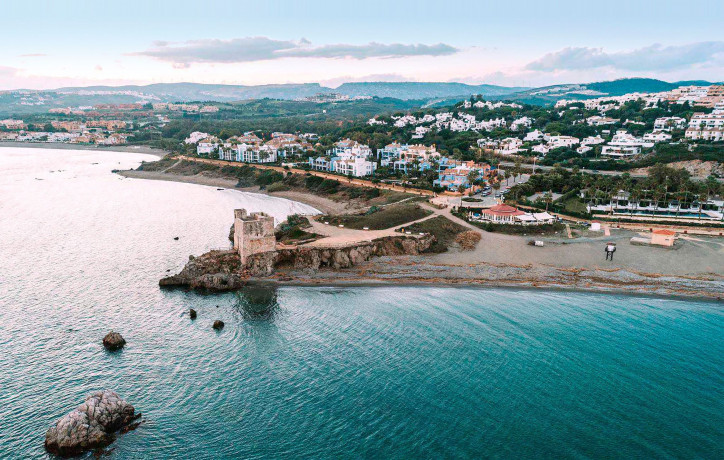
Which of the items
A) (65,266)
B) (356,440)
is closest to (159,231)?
(65,266)

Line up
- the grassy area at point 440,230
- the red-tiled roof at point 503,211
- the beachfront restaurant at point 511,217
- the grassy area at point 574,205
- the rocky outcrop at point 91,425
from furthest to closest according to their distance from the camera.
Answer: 1. the grassy area at point 574,205
2. the red-tiled roof at point 503,211
3. the beachfront restaurant at point 511,217
4. the grassy area at point 440,230
5. the rocky outcrop at point 91,425

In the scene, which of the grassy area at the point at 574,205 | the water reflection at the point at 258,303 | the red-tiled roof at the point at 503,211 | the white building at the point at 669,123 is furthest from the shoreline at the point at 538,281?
the white building at the point at 669,123

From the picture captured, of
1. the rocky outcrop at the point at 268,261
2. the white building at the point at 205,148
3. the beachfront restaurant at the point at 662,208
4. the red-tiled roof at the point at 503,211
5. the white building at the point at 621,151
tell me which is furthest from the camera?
the white building at the point at 205,148

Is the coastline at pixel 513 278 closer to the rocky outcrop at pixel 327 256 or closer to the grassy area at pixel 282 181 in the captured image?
the rocky outcrop at pixel 327 256

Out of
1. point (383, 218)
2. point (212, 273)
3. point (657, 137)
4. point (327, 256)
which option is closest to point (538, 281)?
point (327, 256)

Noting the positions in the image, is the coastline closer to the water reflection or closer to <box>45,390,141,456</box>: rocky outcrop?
the water reflection
